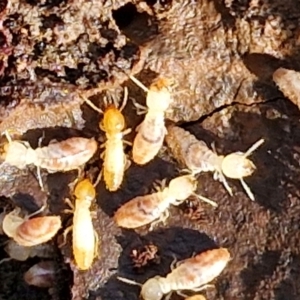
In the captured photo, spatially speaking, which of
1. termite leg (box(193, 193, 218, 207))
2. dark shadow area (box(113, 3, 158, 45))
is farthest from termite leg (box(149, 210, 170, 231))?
dark shadow area (box(113, 3, 158, 45))

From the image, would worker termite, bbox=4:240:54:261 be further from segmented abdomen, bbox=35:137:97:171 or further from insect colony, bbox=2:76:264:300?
segmented abdomen, bbox=35:137:97:171

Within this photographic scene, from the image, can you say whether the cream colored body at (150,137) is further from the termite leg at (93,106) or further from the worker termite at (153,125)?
the termite leg at (93,106)

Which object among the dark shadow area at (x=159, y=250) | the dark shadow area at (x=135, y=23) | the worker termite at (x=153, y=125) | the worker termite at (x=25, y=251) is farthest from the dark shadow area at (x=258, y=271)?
the dark shadow area at (x=135, y=23)

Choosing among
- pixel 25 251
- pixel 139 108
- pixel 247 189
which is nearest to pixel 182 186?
pixel 247 189

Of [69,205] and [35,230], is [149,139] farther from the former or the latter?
[35,230]

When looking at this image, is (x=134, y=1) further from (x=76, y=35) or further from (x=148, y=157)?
(x=148, y=157)

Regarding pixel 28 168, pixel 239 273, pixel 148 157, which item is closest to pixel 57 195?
pixel 28 168
